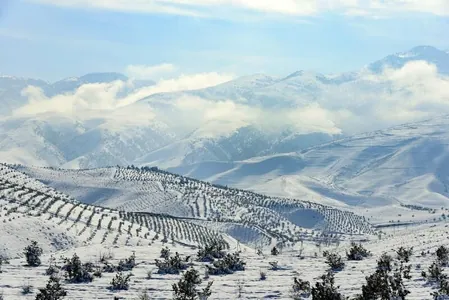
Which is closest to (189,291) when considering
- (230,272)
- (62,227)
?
(230,272)

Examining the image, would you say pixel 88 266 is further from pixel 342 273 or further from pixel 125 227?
pixel 125 227

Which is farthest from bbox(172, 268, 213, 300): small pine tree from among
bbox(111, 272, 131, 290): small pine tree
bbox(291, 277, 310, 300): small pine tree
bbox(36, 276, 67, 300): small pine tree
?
bbox(36, 276, 67, 300): small pine tree

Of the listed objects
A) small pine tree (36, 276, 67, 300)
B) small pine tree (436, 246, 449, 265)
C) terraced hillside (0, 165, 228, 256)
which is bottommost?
small pine tree (36, 276, 67, 300)

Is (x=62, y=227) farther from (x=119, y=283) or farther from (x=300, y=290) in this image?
(x=300, y=290)

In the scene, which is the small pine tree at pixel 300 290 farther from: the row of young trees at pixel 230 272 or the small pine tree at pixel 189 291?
the small pine tree at pixel 189 291

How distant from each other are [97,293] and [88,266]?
6459 mm

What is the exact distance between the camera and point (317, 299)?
30656 millimetres

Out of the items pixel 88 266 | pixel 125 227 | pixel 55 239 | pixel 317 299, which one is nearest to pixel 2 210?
pixel 55 239

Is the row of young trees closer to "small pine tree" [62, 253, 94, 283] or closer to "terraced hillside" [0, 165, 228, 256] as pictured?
"small pine tree" [62, 253, 94, 283]

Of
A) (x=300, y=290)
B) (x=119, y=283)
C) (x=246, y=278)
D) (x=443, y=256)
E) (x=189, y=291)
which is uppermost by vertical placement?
(x=443, y=256)

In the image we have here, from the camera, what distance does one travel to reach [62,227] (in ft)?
291

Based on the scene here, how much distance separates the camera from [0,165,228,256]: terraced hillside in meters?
78.0

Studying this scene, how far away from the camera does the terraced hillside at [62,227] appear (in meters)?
78.0

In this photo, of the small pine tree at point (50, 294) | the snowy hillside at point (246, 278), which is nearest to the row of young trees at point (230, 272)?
the small pine tree at point (50, 294)
